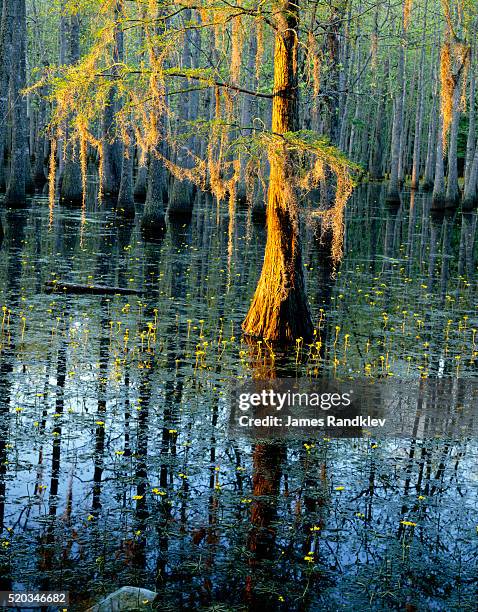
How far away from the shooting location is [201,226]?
92.5 feet

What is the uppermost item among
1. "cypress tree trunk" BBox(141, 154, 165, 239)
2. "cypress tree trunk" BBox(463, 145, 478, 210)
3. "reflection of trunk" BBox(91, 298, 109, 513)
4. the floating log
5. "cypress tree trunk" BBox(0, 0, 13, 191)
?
"cypress tree trunk" BBox(0, 0, 13, 191)

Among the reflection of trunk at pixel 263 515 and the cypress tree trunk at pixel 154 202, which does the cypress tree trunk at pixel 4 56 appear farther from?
the reflection of trunk at pixel 263 515

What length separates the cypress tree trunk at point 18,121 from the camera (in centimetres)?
2475

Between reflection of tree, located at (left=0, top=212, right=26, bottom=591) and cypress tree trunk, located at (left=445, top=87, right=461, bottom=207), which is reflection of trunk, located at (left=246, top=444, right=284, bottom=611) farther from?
cypress tree trunk, located at (left=445, top=87, right=461, bottom=207)

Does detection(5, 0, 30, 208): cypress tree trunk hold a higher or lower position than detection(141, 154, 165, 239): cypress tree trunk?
higher

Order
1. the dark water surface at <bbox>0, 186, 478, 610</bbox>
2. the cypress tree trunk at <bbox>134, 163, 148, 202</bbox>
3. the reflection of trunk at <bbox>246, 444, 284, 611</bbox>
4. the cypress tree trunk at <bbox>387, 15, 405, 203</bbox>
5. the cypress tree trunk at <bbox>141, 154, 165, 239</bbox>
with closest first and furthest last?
1. the reflection of trunk at <bbox>246, 444, 284, 611</bbox>
2. the dark water surface at <bbox>0, 186, 478, 610</bbox>
3. the cypress tree trunk at <bbox>141, 154, 165, 239</bbox>
4. the cypress tree trunk at <bbox>134, 163, 148, 202</bbox>
5. the cypress tree trunk at <bbox>387, 15, 405, 203</bbox>

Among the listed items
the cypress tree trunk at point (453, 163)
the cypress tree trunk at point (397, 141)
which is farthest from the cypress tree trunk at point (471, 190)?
the cypress tree trunk at point (397, 141)

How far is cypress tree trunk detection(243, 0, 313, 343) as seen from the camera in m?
12.1

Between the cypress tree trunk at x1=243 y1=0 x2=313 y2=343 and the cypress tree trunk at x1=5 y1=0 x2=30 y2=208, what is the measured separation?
12.8 meters

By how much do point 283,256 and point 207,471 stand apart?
5404 millimetres

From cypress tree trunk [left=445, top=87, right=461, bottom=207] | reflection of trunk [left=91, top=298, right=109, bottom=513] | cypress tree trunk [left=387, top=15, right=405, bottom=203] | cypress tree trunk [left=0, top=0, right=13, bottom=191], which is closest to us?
reflection of trunk [left=91, top=298, right=109, bottom=513]

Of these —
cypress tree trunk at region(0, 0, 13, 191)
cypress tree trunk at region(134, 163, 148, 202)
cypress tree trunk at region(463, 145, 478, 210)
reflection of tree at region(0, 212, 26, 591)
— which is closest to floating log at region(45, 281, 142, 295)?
reflection of tree at region(0, 212, 26, 591)

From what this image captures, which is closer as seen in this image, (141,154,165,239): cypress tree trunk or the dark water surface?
the dark water surface

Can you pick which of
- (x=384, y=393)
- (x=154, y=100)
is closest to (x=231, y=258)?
(x=154, y=100)
